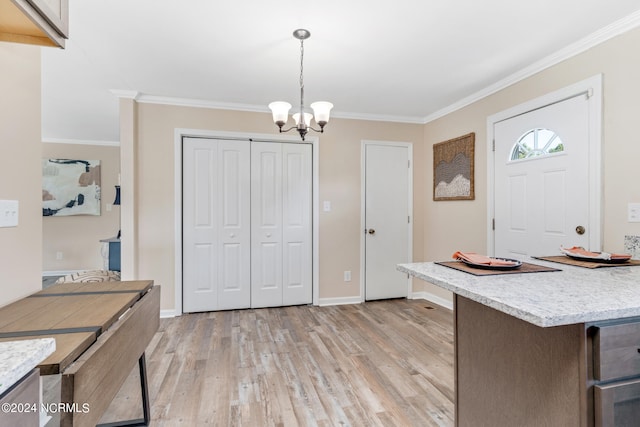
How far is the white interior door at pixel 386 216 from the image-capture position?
13.0ft

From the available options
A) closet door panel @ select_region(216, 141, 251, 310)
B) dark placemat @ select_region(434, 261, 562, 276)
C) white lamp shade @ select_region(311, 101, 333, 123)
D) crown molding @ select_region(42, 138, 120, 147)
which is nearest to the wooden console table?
dark placemat @ select_region(434, 261, 562, 276)

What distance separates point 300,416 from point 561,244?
2.22m

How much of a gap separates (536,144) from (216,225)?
10.3 feet

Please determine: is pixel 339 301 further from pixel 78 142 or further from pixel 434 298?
pixel 78 142

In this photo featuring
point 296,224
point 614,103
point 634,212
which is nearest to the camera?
point 634,212

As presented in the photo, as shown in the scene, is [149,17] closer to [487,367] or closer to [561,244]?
[487,367]

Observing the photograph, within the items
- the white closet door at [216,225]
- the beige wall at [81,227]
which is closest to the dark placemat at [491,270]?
the white closet door at [216,225]

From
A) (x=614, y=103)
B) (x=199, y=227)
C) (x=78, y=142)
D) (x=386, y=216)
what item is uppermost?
(x=78, y=142)

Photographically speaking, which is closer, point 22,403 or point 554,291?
point 22,403

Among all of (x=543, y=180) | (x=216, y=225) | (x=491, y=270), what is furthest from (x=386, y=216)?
(x=491, y=270)

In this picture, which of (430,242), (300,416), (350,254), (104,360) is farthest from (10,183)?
(430,242)

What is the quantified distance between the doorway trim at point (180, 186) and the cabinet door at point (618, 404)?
303 cm

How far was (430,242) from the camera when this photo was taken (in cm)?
402

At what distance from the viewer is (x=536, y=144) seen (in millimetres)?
2615
